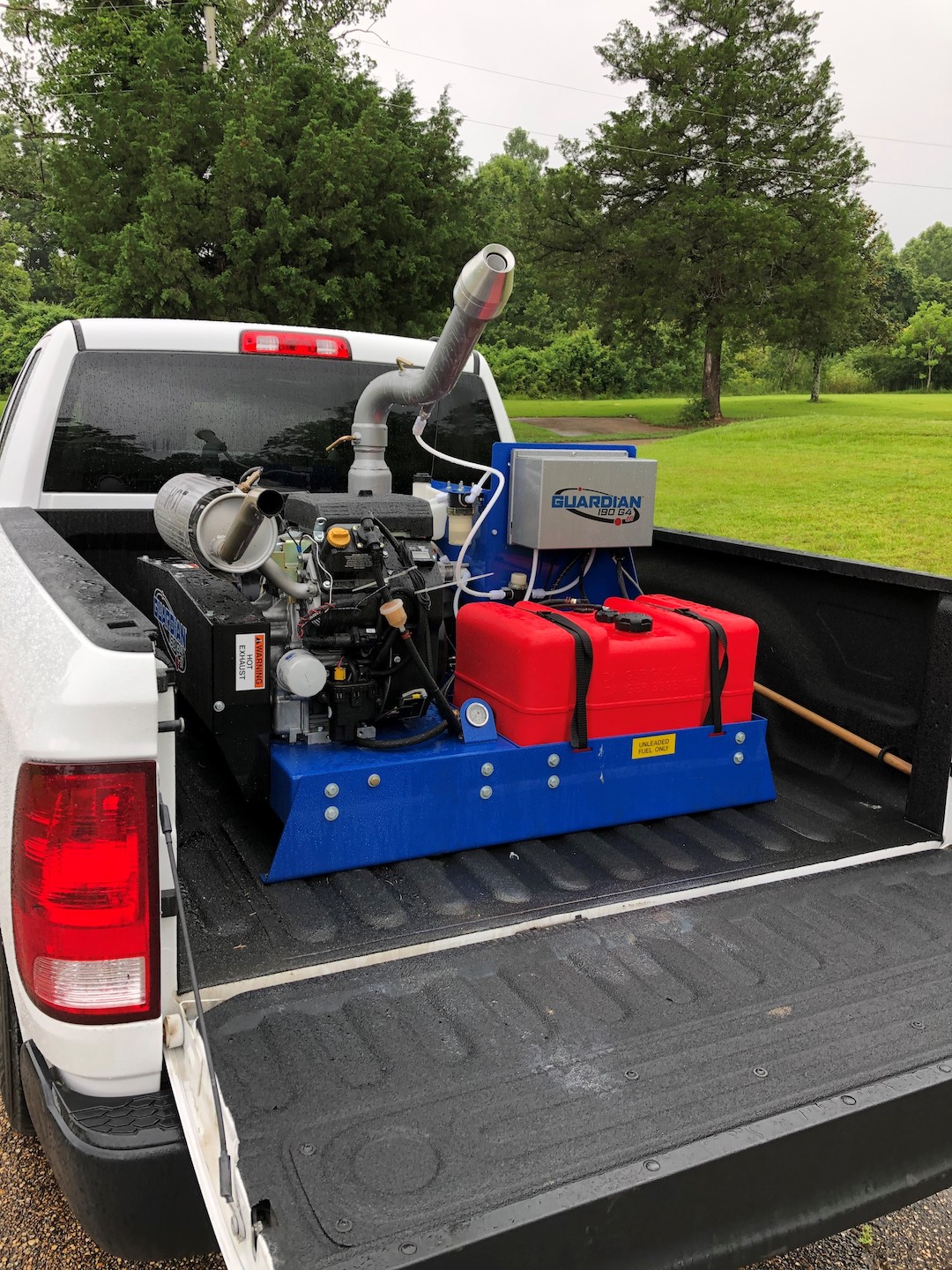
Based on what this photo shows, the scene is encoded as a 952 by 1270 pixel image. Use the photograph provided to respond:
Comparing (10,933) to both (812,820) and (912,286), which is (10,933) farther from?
(912,286)

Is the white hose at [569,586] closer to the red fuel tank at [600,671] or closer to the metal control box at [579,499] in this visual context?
the metal control box at [579,499]

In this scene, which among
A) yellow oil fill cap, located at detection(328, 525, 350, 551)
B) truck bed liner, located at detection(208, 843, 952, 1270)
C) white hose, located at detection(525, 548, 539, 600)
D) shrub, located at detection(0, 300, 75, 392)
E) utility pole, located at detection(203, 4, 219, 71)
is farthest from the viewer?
shrub, located at detection(0, 300, 75, 392)

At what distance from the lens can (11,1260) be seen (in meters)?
2.19

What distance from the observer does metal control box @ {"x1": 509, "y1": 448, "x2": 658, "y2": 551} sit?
314 cm

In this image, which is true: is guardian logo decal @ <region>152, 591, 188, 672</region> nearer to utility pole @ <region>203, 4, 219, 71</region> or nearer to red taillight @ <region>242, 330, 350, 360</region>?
red taillight @ <region>242, 330, 350, 360</region>

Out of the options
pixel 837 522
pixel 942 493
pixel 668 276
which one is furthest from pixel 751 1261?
pixel 668 276

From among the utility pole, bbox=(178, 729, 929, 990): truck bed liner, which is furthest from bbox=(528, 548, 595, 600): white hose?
the utility pole

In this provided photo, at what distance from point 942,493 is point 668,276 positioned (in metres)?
16.9

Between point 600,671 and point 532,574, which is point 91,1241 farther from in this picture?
point 532,574

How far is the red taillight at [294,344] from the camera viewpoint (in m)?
3.56

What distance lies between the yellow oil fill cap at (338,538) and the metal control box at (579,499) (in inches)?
30.6

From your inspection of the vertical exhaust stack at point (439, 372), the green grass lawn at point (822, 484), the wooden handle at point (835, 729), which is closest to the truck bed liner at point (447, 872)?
the wooden handle at point (835, 729)

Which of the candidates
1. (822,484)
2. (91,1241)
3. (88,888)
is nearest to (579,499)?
(88,888)

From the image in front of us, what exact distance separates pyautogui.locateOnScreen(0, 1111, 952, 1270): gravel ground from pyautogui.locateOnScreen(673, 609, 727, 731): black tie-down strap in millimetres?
1292
